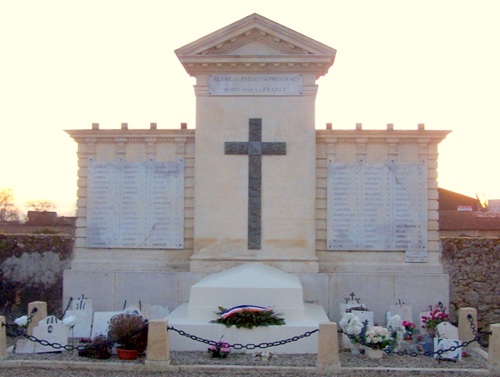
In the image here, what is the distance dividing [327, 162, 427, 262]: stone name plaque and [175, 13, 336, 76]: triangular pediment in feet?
7.86

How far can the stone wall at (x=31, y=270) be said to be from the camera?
15.9 m

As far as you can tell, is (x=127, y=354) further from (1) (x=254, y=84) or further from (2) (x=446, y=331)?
(1) (x=254, y=84)

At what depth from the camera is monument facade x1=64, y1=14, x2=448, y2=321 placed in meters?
14.3

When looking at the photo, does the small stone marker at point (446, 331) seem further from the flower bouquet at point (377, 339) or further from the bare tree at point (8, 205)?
the bare tree at point (8, 205)

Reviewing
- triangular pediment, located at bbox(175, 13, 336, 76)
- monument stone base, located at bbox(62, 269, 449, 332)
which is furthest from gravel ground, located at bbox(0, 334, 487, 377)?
triangular pediment, located at bbox(175, 13, 336, 76)

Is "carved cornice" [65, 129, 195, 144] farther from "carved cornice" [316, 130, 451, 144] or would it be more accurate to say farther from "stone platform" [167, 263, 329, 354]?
"stone platform" [167, 263, 329, 354]

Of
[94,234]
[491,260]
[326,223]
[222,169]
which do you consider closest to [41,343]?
[94,234]

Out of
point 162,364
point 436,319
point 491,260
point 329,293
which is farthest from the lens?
point 491,260

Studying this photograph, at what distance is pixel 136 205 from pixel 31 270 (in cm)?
331

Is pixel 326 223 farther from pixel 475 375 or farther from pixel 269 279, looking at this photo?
pixel 475 375

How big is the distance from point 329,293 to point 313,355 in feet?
9.56

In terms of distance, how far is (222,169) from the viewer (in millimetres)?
14516

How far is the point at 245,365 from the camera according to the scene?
10531 millimetres

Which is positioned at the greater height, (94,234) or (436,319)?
(94,234)
